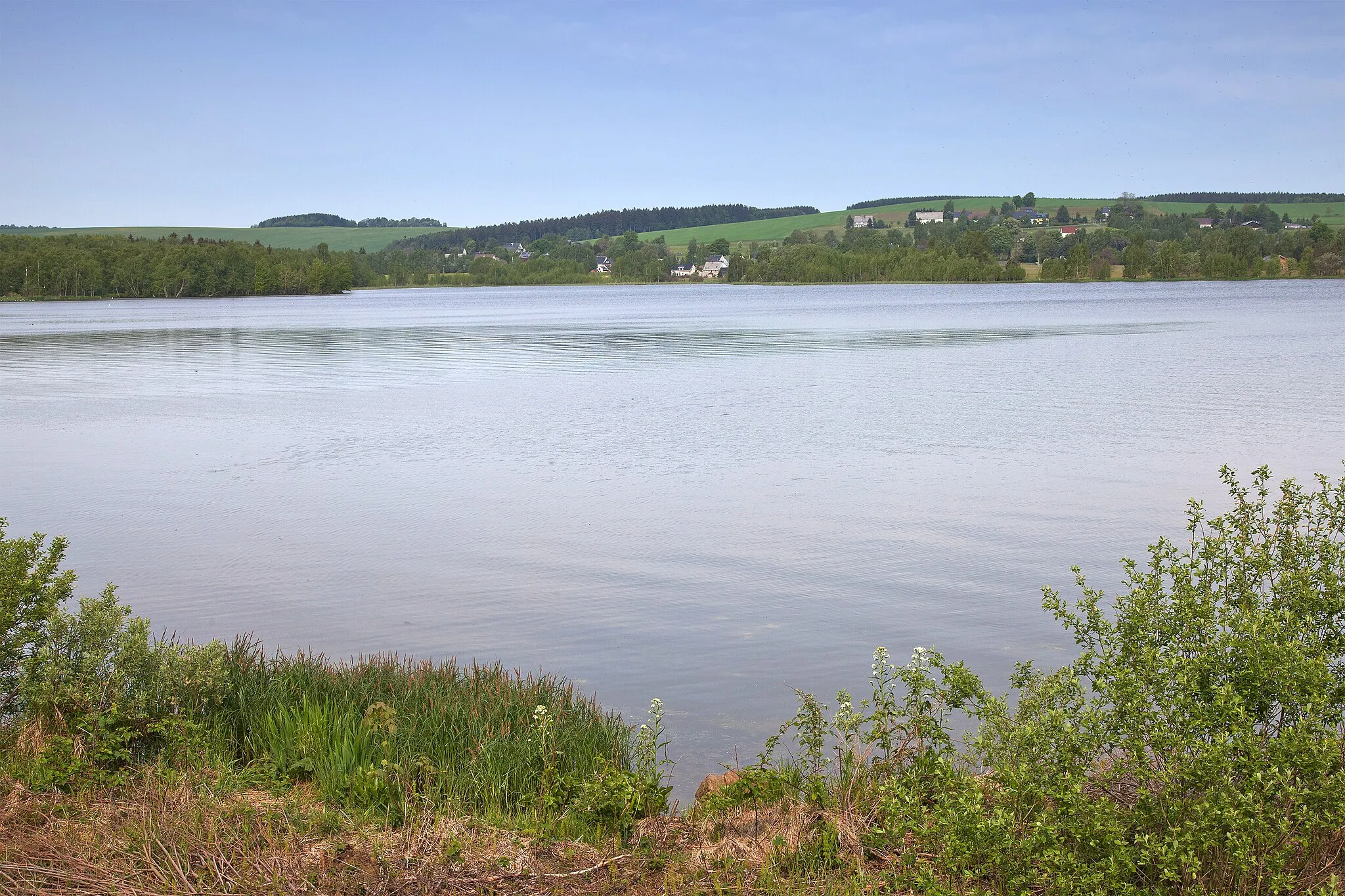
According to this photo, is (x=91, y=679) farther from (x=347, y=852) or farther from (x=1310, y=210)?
(x=1310, y=210)

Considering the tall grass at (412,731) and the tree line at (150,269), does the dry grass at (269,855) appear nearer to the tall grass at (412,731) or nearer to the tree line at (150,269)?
the tall grass at (412,731)

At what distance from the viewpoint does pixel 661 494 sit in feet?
51.5

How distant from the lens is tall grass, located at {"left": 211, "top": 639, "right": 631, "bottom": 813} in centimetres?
610

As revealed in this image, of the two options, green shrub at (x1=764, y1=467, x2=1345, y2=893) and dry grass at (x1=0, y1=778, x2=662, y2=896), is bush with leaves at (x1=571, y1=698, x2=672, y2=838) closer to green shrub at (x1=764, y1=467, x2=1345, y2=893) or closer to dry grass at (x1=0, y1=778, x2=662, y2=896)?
dry grass at (x1=0, y1=778, x2=662, y2=896)

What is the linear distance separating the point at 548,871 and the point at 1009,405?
69.8 feet

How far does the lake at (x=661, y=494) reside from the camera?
964 cm

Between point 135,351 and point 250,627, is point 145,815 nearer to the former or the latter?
point 250,627

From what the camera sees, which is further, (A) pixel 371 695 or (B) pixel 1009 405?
(B) pixel 1009 405

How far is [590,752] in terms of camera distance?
6660 mm

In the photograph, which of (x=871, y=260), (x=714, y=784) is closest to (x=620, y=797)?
(x=714, y=784)

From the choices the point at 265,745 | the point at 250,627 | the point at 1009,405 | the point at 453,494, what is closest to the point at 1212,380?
the point at 1009,405

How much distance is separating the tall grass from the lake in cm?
83

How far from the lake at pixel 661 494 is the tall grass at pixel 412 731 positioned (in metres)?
0.83

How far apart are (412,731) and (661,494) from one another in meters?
9.24
